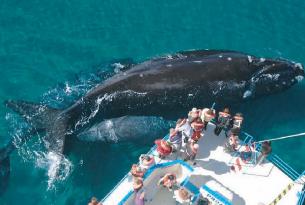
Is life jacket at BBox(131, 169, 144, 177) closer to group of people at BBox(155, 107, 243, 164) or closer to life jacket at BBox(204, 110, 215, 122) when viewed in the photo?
group of people at BBox(155, 107, 243, 164)

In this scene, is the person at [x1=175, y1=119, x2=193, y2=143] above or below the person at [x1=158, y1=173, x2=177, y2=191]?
→ above

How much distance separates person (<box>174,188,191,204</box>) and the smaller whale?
5.29 meters

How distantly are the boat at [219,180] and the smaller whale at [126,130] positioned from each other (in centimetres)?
276

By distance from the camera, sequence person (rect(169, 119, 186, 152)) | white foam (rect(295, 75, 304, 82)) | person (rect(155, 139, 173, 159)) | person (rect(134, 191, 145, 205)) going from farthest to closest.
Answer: white foam (rect(295, 75, 304, 82)) → person (rect(169, 119, 186, 152)) → person (rect(155, 139, 173, 159)) → person (rect(134, 191, 145, 205))

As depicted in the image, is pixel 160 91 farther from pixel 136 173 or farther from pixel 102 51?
pixel 102 51

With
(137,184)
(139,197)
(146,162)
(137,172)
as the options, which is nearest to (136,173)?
(137,172)

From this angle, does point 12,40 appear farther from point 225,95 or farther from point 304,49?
point 304,49

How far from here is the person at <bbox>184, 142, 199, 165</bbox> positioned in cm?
2062

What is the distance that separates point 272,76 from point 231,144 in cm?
566

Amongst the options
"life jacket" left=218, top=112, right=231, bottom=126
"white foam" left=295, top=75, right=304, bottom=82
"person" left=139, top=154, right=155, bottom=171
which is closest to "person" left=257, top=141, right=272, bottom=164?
"life jacket" left=218, top=112, right=231, bottom=126

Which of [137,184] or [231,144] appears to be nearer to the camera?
[137,184]

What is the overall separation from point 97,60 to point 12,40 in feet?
17.4

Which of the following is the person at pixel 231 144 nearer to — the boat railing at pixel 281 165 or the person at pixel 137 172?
the boat railing at pixel 281 165

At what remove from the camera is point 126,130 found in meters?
24.0
